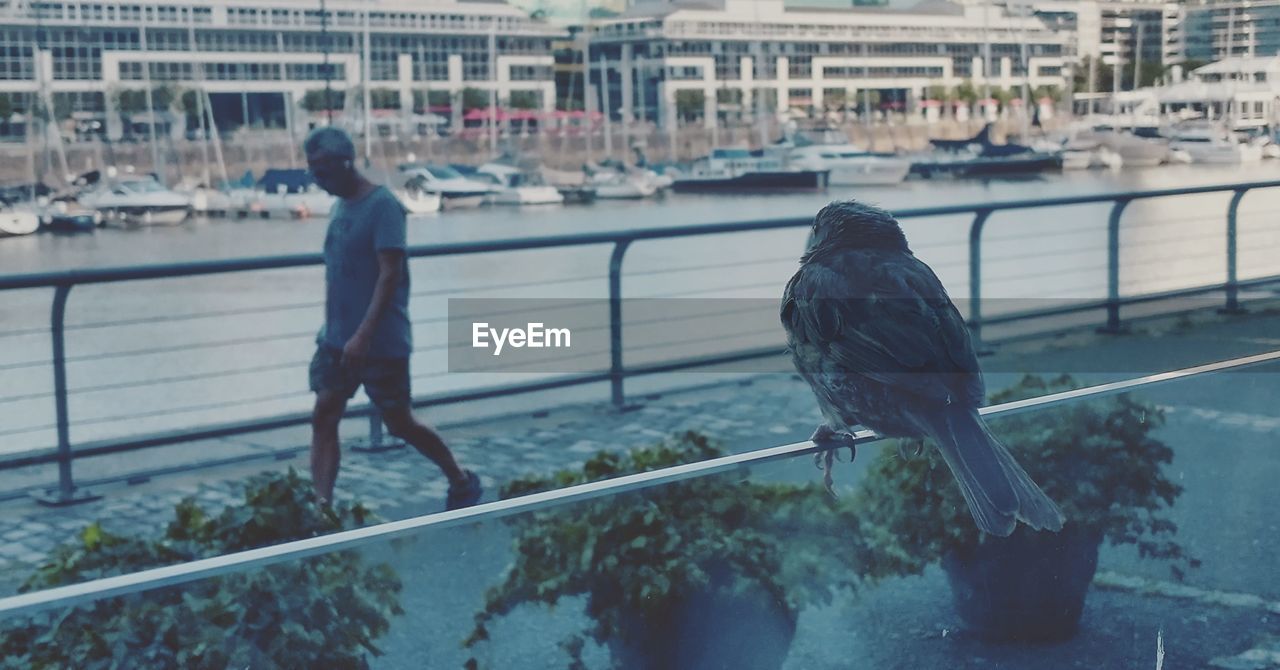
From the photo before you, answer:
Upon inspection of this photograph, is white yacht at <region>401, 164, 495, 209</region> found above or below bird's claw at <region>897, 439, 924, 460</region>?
below

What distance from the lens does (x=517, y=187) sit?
53875mm

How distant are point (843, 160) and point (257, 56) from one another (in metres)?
20.3

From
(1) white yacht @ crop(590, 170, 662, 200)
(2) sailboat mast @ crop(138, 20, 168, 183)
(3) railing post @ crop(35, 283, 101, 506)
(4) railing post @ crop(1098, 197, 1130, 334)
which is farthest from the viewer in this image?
(2) sailboat mast @ crop(138, 20, 168, 183)

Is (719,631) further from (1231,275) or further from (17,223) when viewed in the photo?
(17,223)

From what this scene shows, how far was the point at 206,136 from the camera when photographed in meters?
56.8

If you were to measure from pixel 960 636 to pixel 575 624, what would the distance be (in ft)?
2.03

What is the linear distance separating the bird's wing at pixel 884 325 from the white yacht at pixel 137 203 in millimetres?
49316

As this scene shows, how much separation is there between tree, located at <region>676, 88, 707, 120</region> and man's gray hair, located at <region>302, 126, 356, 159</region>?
52.2 m

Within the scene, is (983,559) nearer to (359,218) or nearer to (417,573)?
(417,573)

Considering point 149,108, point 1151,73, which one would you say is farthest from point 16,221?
point 1151,73

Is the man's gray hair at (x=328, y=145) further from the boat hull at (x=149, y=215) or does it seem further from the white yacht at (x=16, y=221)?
the boat hull at (x=149, y=215)

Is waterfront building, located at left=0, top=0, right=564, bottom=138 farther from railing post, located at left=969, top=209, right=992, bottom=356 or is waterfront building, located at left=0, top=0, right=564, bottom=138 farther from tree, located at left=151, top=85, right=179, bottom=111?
railing post, located at left=969, top=209, right=992, bottom=356

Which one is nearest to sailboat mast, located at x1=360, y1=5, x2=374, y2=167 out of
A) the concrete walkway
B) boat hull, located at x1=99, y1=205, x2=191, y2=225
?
boat hull, located at x1=99, y1=205, x2=191, y2=225

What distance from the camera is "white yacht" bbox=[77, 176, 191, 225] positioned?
50281 millimetres
